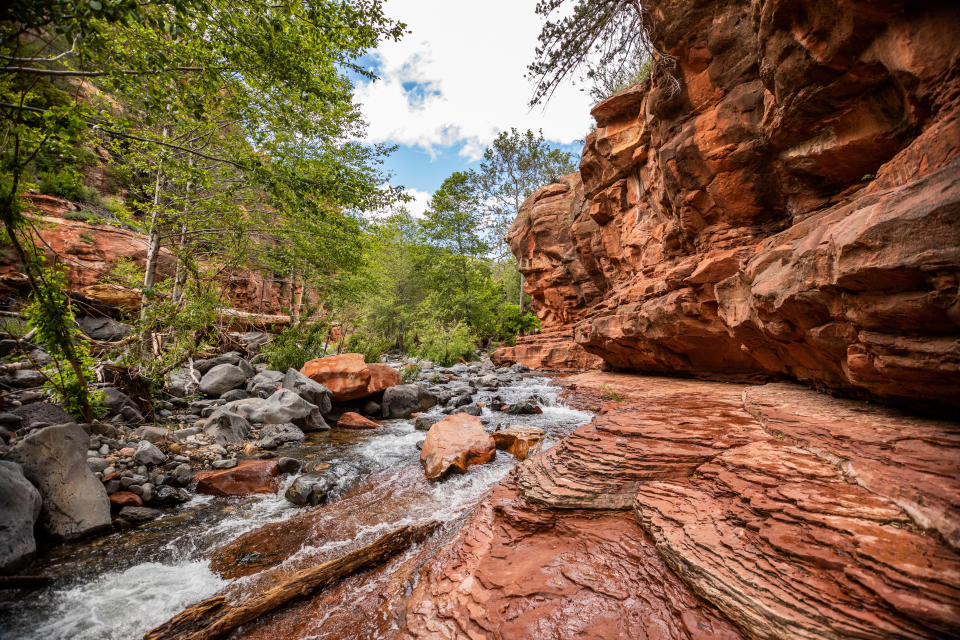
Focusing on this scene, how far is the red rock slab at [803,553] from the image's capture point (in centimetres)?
142

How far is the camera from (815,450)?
2592 mm

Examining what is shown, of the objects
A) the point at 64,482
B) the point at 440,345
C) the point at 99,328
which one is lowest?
the point at 64,482

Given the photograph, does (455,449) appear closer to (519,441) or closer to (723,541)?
(519,441)

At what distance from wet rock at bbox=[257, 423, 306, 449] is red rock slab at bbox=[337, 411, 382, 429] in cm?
115

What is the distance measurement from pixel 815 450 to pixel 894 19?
4.86 meters

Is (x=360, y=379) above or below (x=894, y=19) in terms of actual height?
below

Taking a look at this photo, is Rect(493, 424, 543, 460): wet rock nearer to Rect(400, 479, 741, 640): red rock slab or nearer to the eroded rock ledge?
the eroded rock ledge

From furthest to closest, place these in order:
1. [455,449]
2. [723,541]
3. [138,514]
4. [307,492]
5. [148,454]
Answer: [455,449] < [148,454] < [307,492] < [138,514] < [723,541]

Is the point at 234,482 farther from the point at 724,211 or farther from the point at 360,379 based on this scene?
the point at 724,211

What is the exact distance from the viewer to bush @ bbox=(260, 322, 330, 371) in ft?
31.9

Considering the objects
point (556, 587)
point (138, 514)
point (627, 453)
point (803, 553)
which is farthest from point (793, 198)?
point (138, 514)

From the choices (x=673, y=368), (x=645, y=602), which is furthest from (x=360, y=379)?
(x=673, y=368)

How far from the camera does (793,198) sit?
6.46m

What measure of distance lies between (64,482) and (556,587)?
4751mm
